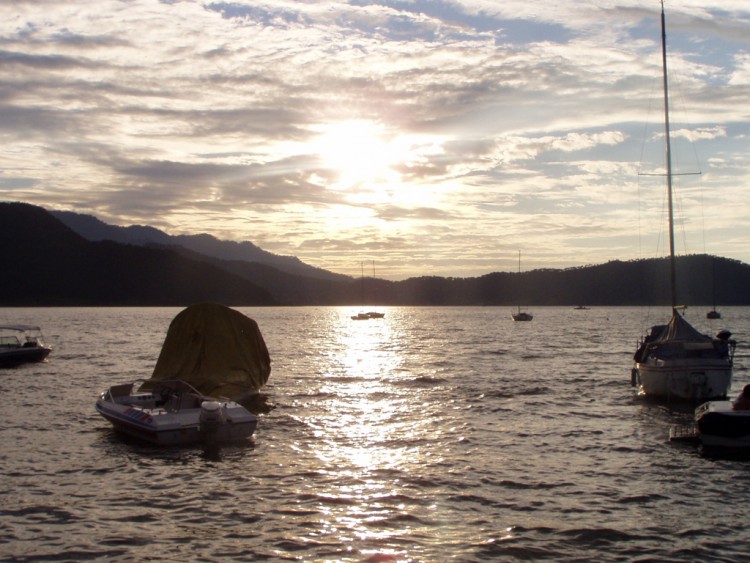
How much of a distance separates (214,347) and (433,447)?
12951 mm

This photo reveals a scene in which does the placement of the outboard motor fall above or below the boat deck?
above

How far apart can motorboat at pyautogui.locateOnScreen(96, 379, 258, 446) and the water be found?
562 mm

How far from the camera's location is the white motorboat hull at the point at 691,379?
3247 centimetres

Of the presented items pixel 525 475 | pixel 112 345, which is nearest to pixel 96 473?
pixel 525 475

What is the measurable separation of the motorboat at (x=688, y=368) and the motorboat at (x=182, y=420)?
19408 mm

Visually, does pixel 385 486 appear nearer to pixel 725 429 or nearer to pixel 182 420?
pixel 182 420

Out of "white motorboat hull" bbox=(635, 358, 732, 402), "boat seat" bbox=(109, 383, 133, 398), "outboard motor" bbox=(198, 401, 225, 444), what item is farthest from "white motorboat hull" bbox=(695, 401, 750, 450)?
"boat seat" bbox=(109, 383, 133, 398)

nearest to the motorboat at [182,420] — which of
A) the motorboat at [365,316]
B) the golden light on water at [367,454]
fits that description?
the golden light on water at [367,454]

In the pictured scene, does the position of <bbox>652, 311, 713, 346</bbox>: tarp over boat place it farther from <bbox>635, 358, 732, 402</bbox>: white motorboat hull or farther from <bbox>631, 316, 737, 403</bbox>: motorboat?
<bbox>635, 358, 732, 402</bbox>: white motorboat hull

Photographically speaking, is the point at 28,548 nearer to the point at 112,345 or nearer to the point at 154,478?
the point at 154,478

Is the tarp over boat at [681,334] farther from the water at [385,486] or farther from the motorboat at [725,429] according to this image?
the motorboat at [725,429]

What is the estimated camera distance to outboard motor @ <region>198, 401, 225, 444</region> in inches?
907

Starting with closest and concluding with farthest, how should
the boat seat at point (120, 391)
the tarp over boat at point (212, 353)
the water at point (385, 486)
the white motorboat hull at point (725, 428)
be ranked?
1. the water at point (385, 486)
2. the white motorboat hull at point (725, 428)
3. the boat seat at point (120, 391)
4. the tarp over boat at point (212, 353)

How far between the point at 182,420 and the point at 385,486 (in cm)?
829
